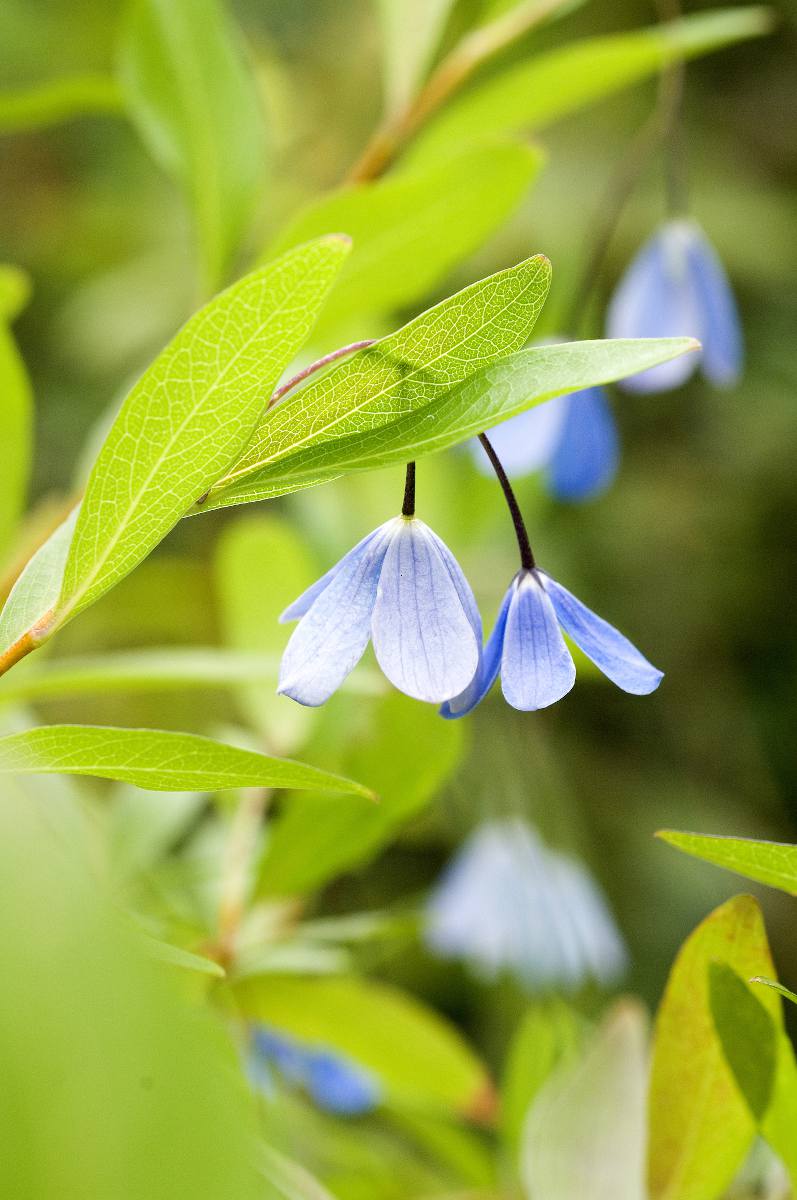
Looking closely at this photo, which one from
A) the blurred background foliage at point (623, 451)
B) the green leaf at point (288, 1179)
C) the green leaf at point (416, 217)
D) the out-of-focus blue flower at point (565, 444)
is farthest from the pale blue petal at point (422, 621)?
the blurred background foliage at point (623, 451)

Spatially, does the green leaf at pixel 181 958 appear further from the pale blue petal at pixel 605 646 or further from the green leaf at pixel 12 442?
the green leaf at pixel 12 442

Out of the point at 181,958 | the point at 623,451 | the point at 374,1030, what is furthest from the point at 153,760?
the point at 623,451

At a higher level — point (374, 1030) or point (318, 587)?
point (318, 587)

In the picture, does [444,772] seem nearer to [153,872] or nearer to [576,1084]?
[576,1084]

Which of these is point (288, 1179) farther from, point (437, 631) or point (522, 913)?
point (522, 913)

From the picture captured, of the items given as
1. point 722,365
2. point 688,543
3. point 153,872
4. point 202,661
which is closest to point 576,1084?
point 202,661
